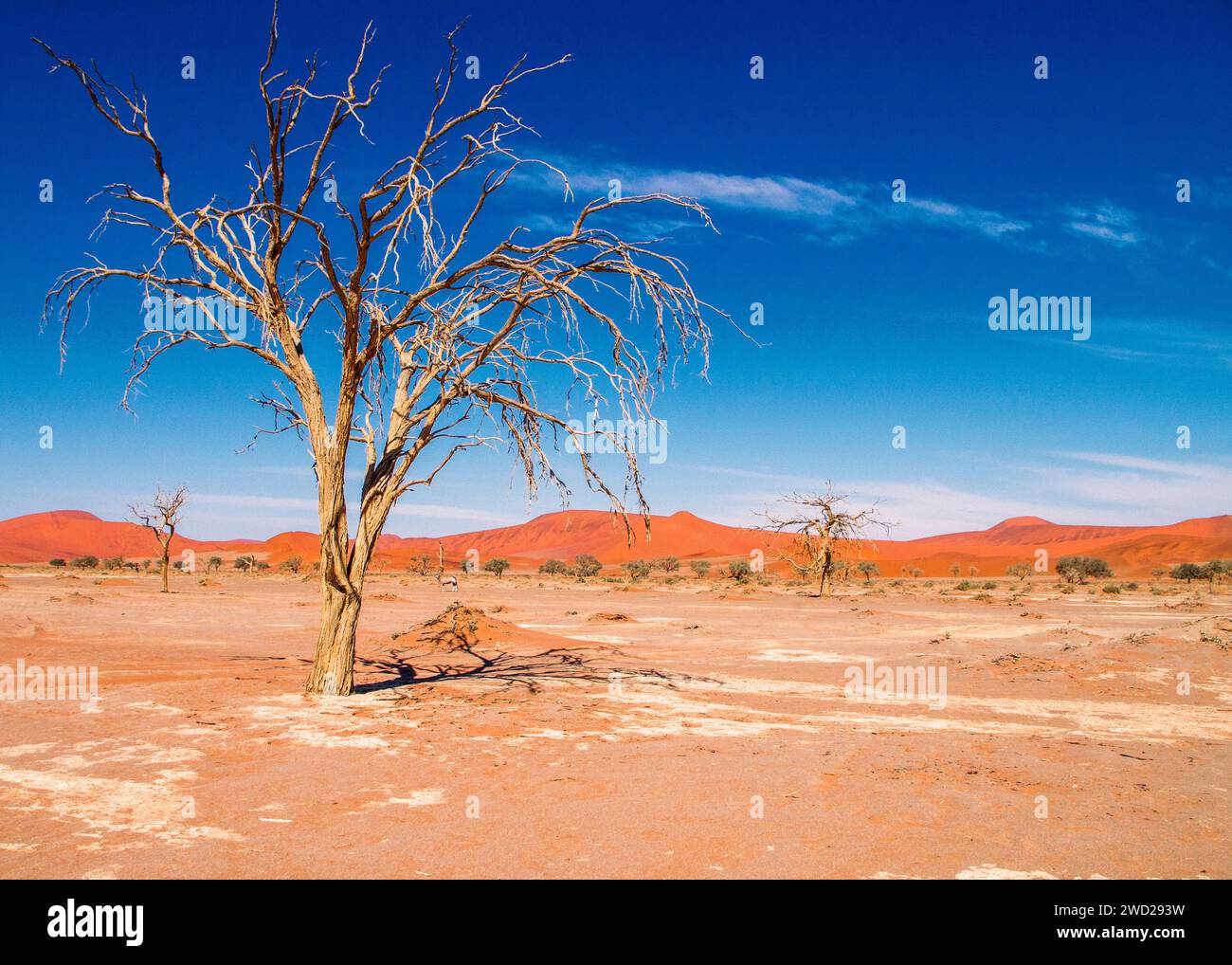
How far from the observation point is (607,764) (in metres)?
7.09

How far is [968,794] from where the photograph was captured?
613cm

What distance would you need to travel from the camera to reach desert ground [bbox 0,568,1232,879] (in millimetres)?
4711

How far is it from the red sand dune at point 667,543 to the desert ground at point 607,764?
71530 mm

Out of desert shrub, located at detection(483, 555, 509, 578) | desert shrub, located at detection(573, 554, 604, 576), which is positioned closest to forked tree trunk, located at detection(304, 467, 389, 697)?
desert shrub, located at detection(483, 555, 509, 578)

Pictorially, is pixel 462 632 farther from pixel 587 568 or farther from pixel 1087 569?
pixel 1087 569

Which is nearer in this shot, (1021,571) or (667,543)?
(1021,571)

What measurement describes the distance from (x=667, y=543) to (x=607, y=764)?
411ft

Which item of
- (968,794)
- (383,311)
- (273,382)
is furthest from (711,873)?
(273,382)

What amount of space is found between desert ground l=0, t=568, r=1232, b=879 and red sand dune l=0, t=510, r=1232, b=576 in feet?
235

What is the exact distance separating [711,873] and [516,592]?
37509 millimetres

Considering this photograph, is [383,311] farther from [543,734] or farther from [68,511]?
[68,511]

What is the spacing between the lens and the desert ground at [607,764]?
4.71 metres

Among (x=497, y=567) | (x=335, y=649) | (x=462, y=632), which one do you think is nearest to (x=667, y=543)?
(x=497, y=567)

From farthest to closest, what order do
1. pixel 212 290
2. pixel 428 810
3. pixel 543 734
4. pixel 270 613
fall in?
pixel 270 613
pixel 212 290
pixel 543 734
pixel 428 810
